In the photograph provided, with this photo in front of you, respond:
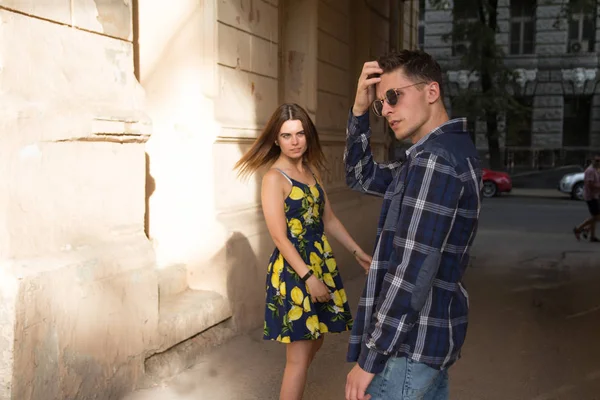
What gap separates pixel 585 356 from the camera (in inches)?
195

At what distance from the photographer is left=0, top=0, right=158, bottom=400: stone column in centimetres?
303

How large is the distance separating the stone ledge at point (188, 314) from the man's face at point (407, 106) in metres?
2.58

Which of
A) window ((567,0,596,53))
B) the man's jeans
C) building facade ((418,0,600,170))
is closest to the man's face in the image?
the man's jeans

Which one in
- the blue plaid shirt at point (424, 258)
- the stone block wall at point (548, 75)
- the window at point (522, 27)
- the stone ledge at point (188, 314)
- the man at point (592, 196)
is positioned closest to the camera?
the blue plaid shirt at point (424, 258)

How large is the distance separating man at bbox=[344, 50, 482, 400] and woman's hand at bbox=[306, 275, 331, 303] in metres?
1.02

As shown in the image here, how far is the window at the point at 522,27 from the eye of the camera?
2776 centimetres

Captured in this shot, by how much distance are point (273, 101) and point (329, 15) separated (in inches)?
82.0

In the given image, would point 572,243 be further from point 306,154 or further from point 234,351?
point 306,154

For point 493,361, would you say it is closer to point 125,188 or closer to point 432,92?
point 125,188

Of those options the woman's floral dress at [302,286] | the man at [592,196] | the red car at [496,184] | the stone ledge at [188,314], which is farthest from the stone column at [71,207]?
the red car at [496,184]

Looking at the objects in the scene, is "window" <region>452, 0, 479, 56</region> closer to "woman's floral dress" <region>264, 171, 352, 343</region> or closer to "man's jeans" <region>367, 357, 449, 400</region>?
"woman's floral dress" <region>264, 171, 352, 343</region>

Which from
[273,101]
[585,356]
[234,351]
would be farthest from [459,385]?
[273,101]

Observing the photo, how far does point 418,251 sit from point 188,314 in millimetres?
2897

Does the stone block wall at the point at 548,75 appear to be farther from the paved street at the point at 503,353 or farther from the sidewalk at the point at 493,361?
the sidewalk at the point at 493,361
